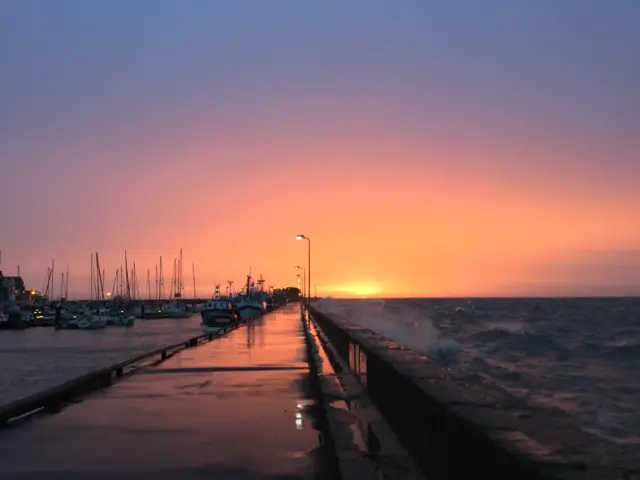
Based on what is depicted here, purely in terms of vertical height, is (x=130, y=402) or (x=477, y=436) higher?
(x=477, y=436)

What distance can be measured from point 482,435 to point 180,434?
708 centimetres

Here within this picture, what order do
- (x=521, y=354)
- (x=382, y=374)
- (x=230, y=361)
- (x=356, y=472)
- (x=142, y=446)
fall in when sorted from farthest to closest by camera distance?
(x=521, y=354), (x=230, y=361), (x=382, y=374), (x=142, y=446), (x=356, y=472)

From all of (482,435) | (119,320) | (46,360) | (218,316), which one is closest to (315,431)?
(482,435)

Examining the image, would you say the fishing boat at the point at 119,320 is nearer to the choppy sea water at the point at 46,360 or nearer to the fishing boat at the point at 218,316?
the fishing boat at the point at 218,316

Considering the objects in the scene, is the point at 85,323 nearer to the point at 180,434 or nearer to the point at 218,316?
the point at 218,316

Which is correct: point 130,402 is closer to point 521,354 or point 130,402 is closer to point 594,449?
point 594,449

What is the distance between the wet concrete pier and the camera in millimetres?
9086

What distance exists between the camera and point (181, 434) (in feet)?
37.7

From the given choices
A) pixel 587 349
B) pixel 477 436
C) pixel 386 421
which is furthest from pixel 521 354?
pixel 477 436

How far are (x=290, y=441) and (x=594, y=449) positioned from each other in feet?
21.0

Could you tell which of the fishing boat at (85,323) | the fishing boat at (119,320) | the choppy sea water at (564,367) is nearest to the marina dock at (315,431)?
the choppy sea water at (564,367)

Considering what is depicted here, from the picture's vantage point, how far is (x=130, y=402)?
15.5 meters

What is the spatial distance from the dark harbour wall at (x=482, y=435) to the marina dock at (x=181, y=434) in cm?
127

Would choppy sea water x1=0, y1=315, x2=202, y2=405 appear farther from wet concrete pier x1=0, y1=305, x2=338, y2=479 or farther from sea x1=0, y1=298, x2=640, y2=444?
wet concrete pier x1=0, y1=305, x2=338, y2=479
